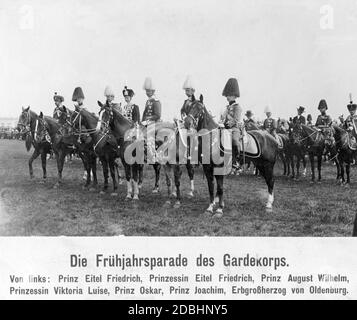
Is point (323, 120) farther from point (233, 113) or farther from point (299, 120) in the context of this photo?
point (233, 113)

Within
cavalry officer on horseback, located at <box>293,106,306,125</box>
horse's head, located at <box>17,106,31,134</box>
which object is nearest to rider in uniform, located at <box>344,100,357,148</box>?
cavalry officer on horseback, located at <box>293,106,306,125</box>

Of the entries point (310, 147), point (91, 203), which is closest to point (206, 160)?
point (91, 203)

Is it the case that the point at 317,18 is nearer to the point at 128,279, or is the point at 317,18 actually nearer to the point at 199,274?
the point at 199,274

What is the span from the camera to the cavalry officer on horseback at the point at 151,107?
10.9 meters

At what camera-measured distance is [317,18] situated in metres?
7.68

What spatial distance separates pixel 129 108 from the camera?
11.9m

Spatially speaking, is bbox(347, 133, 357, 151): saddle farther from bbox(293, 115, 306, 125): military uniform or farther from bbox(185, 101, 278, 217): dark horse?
bbox(185, 101, 278, 217): dark horse

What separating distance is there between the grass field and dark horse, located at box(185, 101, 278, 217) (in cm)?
73

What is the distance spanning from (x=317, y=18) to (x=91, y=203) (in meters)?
6.24

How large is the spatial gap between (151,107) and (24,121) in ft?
13.9

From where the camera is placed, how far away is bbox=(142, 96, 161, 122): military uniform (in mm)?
10958
